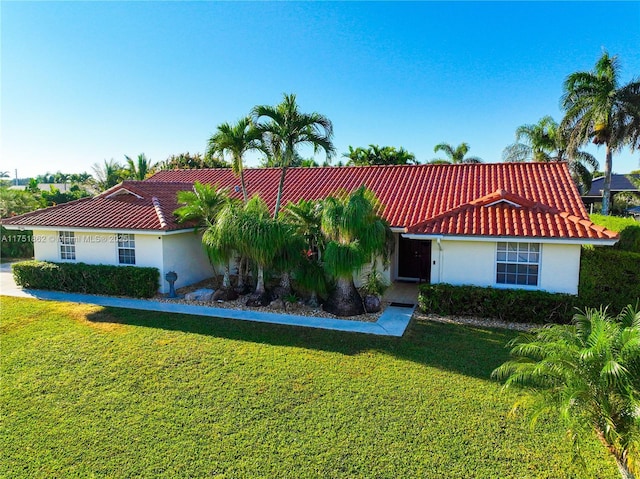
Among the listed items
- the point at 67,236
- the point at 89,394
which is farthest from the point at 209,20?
the point at 89,394

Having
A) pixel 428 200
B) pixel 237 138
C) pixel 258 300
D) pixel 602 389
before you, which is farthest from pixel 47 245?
pixel 602 389

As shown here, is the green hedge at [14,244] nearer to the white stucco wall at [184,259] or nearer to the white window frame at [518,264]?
the white stucco wall at [184,259]

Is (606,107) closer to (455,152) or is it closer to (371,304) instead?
(455,152)

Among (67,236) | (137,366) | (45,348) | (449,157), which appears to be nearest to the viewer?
(137,366)

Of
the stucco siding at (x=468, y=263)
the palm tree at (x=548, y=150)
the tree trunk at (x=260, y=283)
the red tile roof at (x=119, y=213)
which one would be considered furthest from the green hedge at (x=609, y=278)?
the palm tree at (x=548, y=150)

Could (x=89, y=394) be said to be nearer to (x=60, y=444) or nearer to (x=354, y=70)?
(x=60, y=444)
